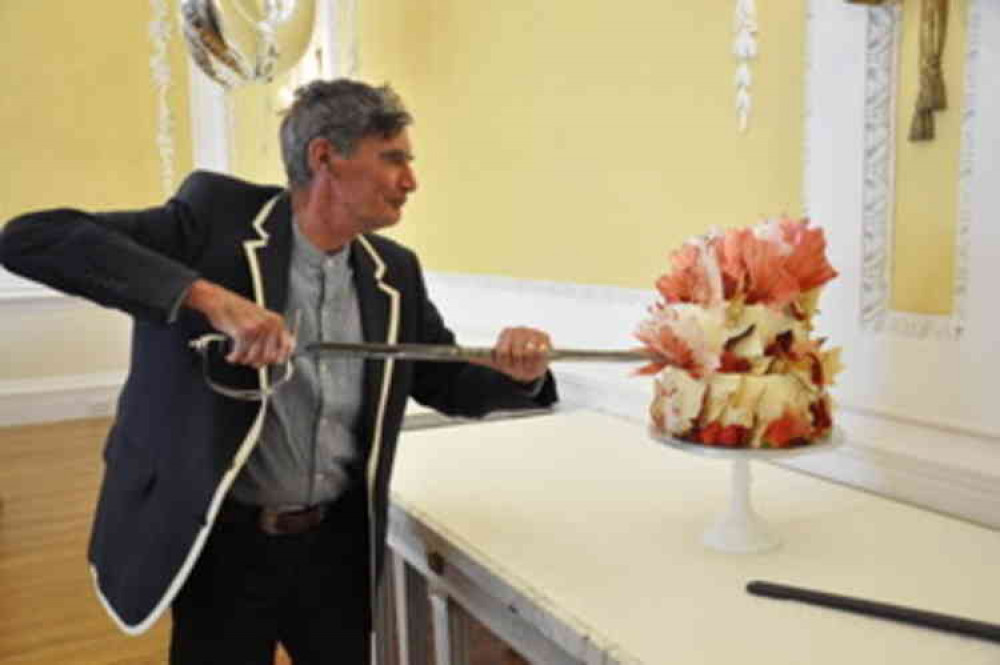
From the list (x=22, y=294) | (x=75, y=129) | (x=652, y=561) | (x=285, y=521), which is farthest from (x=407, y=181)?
(x=75, y=129)

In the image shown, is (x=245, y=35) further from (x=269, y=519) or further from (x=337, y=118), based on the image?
(x=269, y=519)

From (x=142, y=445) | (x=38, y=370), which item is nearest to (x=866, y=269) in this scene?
(x=142, y=445)

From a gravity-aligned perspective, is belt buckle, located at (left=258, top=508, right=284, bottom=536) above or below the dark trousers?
above

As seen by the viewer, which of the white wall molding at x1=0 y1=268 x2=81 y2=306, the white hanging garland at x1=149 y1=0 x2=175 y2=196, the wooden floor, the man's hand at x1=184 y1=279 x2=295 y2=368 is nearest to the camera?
the man's hand at x1=184 y1=279 x2=295 y2=368

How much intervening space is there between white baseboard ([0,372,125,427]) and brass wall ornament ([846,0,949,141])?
414 cm

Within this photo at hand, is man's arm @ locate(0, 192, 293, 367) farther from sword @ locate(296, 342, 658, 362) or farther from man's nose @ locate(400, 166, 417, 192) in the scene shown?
man's nose @ locate(400, 166, 417, 192)

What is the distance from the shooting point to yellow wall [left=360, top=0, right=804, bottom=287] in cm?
167

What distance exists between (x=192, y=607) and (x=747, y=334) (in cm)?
87

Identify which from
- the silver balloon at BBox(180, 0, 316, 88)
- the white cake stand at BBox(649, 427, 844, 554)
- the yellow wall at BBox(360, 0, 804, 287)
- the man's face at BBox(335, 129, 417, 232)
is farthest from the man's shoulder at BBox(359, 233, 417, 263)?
the silver balloon at BBox(180, 0, 316, 88)

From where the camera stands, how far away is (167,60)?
4.79m

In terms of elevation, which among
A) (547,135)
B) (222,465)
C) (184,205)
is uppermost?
(547,135)

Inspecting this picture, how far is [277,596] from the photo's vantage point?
4.38 ft

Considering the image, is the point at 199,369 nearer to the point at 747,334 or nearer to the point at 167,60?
the point at 747,334

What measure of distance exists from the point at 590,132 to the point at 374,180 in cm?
96
